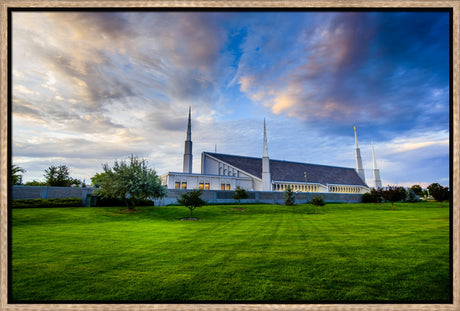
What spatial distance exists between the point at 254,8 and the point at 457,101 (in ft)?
11.5

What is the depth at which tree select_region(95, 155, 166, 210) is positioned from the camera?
22.4 m

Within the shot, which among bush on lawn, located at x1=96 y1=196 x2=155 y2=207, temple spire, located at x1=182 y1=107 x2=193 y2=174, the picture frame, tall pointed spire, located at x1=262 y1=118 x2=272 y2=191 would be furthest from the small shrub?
the picture frame

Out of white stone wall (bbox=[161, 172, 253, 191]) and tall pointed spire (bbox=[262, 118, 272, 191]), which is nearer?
white stone wall (bbox=[161, 172, 253, 191])

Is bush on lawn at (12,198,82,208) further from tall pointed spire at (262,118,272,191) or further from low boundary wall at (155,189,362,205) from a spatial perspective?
tall pointed spire at (262,118,272,191)

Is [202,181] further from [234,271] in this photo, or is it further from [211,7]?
[211,7]

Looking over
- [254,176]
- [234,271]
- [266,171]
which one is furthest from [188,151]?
[234,271]

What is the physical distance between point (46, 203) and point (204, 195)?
18.8 m

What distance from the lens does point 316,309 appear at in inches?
128

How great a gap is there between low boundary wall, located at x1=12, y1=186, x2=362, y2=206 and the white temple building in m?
6.40

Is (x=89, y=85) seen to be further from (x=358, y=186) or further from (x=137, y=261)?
(x=358, y=186)

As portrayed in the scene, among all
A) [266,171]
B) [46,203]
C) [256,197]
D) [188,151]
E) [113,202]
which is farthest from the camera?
[188,151]

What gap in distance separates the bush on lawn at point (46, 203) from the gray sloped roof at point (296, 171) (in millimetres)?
31522

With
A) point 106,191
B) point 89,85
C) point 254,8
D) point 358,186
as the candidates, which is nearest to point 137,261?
point 89,85

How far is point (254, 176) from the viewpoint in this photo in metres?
48.3
